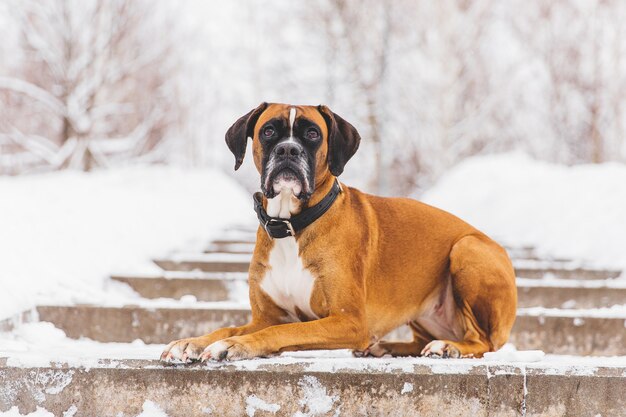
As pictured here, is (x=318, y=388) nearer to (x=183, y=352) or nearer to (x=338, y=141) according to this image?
(x=183, y=352)

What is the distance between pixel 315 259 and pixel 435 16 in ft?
75.6

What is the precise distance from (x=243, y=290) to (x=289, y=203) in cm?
246

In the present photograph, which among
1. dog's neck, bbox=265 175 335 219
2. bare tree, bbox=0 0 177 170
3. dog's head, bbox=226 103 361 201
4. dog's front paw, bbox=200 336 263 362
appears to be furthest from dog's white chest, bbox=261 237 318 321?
bare tree, bbox=0 0 177 170

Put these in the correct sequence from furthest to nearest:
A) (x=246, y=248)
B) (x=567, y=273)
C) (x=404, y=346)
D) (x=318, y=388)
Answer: (x=246, y=248) < (x=567, y=273) < (x=404, y=346) < (x=318, y=388)

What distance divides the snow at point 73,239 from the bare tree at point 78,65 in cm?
1207

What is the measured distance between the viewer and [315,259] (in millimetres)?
3143

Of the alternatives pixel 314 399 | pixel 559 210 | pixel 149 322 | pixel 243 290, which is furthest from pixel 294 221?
pixel 559 210

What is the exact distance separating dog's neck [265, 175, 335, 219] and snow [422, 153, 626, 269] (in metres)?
4.37

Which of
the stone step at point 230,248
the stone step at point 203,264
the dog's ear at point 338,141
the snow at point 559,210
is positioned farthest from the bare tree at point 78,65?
the dog's ear at point 338,141

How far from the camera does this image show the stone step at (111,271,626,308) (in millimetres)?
5156

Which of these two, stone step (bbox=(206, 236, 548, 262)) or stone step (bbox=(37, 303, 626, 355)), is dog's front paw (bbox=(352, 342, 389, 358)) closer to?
stone step (bbox=(37, 303, 626, 355))

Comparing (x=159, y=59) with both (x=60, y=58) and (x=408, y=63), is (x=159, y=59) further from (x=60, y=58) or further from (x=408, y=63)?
(x=408, y=63)

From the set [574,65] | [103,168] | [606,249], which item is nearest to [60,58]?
[103,168]

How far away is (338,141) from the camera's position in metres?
3.25
